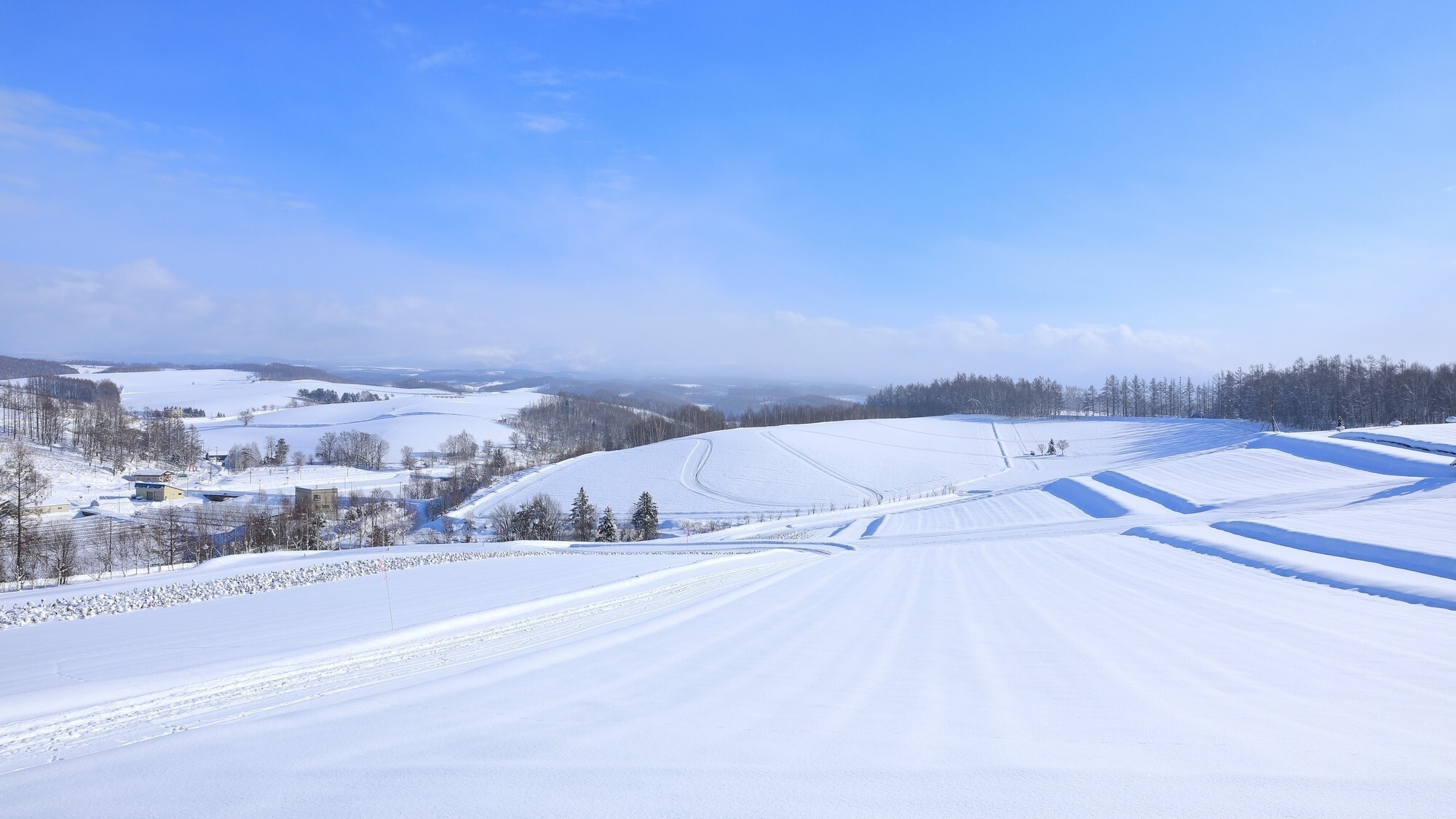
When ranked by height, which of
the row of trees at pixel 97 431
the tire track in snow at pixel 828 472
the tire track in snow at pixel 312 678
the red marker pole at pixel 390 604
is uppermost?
the row of trees at pixel 97 431

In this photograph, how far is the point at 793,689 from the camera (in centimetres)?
487

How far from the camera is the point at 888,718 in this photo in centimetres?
401

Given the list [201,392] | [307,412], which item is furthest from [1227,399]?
[201,392]

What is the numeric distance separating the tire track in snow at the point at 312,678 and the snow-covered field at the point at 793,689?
0.04 m

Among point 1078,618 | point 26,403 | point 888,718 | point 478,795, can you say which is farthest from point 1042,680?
point 26,403

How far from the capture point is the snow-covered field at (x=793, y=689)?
2855 millimetres

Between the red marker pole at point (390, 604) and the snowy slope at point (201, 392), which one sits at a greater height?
the snowy slope at point (201, 392)

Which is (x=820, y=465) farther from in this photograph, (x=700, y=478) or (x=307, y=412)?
(x=307, y=412)

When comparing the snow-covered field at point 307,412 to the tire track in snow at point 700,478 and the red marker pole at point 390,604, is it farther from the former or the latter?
the red marker pole at point 390,604

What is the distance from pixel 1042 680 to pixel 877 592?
5868 mm

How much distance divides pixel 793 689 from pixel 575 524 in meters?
41.4

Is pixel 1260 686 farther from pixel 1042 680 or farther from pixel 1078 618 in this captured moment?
pixel 1078 618

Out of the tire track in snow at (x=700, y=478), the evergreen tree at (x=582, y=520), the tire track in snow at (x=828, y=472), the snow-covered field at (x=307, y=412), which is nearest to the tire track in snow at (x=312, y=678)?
the evergreen tree at (x=582, y=520)

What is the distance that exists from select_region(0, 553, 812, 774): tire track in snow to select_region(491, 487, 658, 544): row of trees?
102ft
